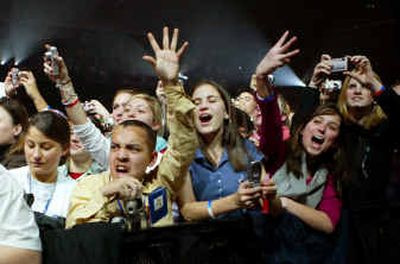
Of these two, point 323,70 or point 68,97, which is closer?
point 68,97

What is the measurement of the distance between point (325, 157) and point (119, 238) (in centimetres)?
130

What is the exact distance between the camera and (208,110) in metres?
2.88

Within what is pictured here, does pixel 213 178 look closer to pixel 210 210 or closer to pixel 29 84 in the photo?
pixel 210 210

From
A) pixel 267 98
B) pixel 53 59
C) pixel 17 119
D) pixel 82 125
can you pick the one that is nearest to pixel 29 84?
pixel 17 119

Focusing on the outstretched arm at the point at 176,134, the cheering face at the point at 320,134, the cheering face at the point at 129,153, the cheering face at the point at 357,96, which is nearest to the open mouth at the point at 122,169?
the cheering face at the point at 129,153

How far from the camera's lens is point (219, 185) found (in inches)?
105

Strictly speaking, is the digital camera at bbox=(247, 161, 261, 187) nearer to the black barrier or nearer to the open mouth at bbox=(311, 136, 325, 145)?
the black barrier

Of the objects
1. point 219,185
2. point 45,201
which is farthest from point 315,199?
point 45,201

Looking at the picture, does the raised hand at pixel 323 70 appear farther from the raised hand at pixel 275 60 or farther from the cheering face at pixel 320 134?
the raised hand at pixel 275 60

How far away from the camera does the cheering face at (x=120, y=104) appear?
342 cm

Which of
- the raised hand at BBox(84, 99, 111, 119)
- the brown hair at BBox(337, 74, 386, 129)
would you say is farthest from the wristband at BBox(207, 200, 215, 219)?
the raised hand at BBox(84, 99, 111, 119)

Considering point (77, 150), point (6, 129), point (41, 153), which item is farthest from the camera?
point (77, 150)

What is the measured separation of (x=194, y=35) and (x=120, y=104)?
5.40 metres

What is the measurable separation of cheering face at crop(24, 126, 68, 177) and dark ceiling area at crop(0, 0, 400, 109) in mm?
4416
